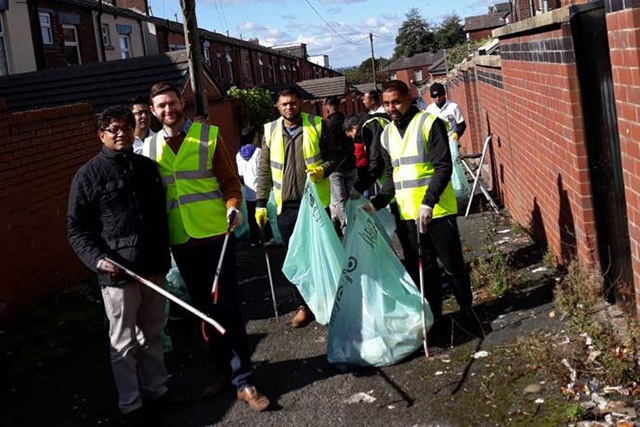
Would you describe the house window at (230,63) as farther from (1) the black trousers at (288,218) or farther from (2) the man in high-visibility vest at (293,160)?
(1) the black trousers at (288,218)

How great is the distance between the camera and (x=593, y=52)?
477cm

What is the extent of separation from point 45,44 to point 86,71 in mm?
6958

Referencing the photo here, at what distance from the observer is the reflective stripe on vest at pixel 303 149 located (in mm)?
6008

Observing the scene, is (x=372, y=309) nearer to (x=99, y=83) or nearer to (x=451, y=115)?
(x=451, y=115)

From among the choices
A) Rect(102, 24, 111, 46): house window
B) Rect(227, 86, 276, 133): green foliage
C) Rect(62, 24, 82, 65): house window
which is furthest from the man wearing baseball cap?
Rect(102, 24, 111, 46): house window

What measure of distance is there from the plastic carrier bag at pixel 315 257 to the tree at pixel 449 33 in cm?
10380

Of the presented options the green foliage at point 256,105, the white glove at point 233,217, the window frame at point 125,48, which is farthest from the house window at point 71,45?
the white glove at point 233,217

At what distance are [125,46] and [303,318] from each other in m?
21.8

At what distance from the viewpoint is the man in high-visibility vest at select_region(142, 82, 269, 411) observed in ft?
15.1

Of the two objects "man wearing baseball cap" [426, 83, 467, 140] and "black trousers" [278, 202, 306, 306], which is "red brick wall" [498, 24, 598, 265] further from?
"black trousers" [278, 202, 306, 306]

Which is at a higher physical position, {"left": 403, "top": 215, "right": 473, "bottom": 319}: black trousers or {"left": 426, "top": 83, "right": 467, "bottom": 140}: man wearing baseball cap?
{"left": 426, "top": 83, "right": 467, "bottom": 140}: man wearing baseball cap

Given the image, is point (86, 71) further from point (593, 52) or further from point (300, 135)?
point (593, 52)

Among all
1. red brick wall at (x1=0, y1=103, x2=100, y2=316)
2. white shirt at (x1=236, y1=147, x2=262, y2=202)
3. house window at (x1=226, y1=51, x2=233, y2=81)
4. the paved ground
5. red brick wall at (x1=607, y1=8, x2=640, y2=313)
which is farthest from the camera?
house window at (x1=226, y1=51, x2=233, y2=81)

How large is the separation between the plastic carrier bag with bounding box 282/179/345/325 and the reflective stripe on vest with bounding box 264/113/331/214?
0.17 metres
